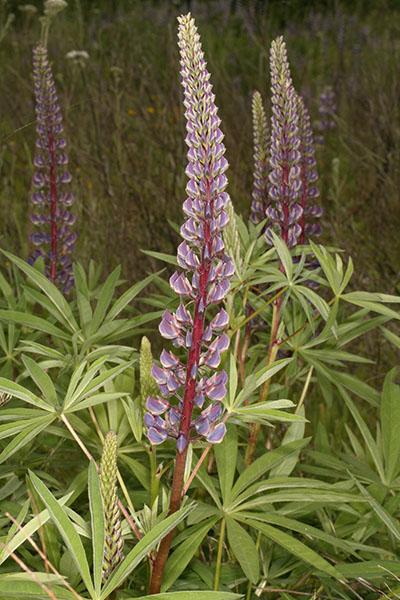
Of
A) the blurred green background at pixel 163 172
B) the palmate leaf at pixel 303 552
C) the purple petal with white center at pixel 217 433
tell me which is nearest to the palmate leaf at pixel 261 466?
the palmate leaf at pixel 303 552

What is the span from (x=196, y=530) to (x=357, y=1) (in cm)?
1190

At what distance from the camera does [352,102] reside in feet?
16.5

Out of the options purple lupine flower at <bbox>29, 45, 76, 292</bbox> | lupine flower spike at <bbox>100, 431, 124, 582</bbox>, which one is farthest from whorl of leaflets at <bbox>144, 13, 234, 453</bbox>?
purple lupine flower at <bbox>29, 45, 76, 292</bbox>

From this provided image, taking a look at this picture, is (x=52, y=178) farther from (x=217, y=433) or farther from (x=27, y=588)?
(x=27, y=588)

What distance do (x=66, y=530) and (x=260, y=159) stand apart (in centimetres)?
122

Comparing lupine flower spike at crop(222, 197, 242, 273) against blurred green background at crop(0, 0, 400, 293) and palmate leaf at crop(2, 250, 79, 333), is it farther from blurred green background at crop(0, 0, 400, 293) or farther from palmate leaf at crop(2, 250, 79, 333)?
blurred green background at crop(0, 0, 400, 293)

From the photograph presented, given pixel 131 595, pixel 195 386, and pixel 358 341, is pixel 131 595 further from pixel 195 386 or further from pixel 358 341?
pixel 358 341

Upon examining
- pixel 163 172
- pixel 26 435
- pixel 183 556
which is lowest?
pixel 183 556

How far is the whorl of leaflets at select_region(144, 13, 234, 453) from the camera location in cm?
108

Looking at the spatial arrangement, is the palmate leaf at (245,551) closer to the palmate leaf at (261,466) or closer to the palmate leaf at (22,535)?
the palmate leaf at (261,466)

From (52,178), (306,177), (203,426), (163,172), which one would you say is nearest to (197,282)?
(203,426)

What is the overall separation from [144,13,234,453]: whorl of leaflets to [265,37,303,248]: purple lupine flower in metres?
0.54

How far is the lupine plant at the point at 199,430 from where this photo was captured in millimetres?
1091

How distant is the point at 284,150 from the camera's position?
5.75 feet
